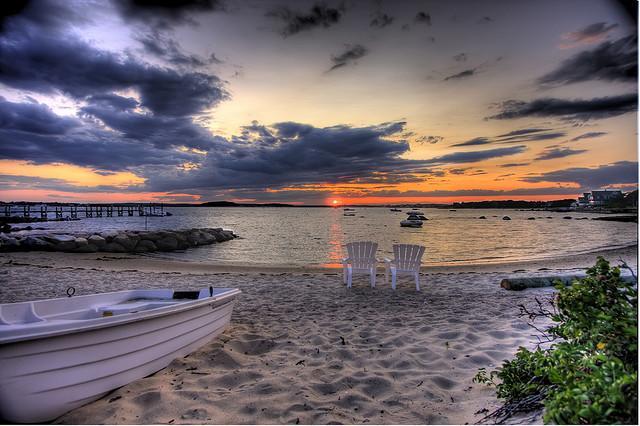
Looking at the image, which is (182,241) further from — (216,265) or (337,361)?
(337,361)

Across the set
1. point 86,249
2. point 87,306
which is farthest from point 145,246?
point 87,306

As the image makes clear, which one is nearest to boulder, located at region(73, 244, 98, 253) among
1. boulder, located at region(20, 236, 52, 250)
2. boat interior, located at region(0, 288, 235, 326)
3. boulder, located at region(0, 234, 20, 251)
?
boulder, located at region(20, 236, 52, 250)

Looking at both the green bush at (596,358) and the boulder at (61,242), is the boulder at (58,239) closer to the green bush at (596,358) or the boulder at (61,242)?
the boulder at (61,242)

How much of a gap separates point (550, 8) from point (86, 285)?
10775 mm

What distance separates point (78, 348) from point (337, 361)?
259cm

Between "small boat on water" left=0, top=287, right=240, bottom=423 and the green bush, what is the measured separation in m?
3.38

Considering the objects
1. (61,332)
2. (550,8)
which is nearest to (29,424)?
(61,332)

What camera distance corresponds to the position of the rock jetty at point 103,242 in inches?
689

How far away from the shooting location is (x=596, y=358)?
1.81 m

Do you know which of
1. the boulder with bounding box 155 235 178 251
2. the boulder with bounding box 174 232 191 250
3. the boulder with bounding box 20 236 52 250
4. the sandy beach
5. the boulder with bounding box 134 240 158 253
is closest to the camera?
the sandy beach

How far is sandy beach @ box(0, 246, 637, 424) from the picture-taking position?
2.96m

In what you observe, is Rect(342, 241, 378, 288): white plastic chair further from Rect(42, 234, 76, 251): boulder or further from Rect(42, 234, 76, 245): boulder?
Rect(42, 234, 76, 245): boulder

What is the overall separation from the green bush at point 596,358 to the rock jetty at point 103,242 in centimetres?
2068

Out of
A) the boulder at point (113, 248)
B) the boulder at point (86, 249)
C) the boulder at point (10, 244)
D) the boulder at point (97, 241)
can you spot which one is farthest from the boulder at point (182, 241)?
the boulder at point (10, 244)
